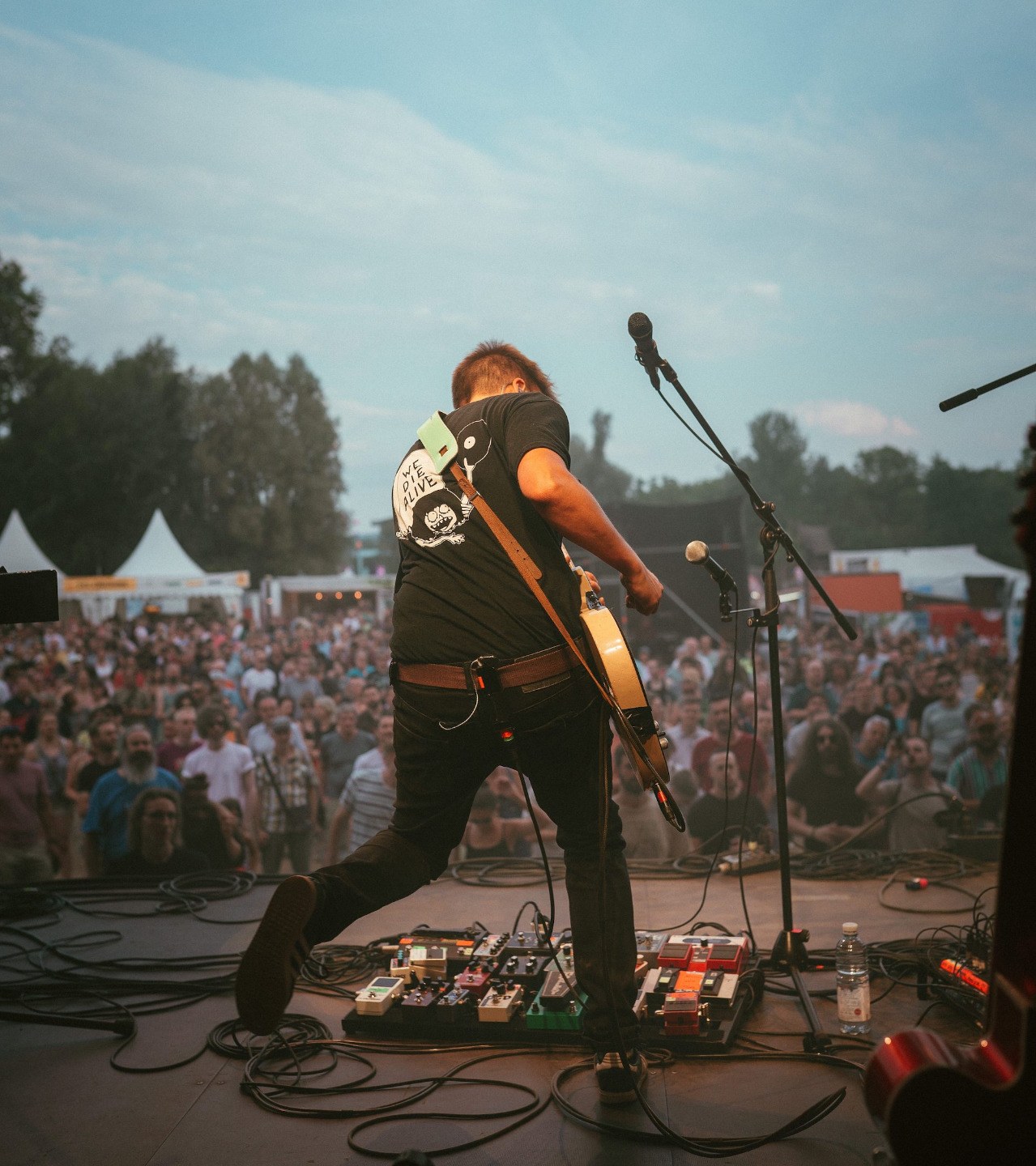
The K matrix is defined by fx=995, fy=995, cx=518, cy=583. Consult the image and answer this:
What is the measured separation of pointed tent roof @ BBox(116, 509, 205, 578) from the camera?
15.8 meters

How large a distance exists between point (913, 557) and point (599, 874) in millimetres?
12114

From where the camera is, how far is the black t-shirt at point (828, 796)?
218 inches

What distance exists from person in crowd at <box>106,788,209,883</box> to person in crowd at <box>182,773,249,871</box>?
0.12 m

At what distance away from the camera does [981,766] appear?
572cm

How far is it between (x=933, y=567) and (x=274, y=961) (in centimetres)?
1237

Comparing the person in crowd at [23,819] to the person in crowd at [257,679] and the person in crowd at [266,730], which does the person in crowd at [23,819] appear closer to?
the person in crowd at [266,730]

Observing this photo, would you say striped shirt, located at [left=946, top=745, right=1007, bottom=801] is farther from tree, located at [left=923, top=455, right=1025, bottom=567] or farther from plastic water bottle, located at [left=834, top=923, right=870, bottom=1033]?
tree, located at [left=923, top=455, right=1025, bottom=567]

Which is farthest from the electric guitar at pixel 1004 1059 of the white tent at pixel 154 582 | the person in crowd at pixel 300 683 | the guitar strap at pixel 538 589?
the white tent at pixel 154 582

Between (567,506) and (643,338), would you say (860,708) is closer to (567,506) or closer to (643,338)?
(643,338)

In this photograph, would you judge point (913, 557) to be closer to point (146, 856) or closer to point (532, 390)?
point (146, 856)

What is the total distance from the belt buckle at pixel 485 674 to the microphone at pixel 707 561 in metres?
0.66

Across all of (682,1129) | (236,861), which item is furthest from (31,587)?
(236,861)

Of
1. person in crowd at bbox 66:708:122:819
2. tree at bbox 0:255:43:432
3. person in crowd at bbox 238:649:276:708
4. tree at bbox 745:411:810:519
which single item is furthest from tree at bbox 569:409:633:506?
person in crowd at bbox 66:708:122:819

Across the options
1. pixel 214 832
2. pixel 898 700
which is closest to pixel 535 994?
pixel 214 832
